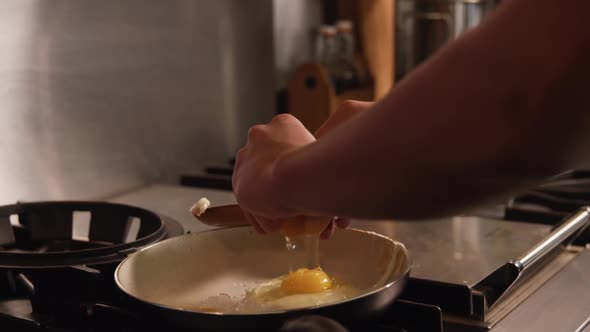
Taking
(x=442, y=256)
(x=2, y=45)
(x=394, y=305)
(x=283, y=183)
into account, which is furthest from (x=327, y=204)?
(x=2, y=45)

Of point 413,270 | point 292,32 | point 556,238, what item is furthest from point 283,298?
point 292,32

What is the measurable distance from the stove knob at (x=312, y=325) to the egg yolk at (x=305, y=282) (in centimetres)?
17

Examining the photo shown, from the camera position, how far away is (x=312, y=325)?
1.69 feet

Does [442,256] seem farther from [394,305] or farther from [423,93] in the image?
[423,93]

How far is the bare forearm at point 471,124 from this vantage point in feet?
1.33

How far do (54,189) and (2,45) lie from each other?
203 millimetres

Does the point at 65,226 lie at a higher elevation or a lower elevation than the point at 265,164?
lower

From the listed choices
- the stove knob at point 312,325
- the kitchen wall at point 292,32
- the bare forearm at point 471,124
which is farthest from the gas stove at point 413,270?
the kitchen wall at point 292,32

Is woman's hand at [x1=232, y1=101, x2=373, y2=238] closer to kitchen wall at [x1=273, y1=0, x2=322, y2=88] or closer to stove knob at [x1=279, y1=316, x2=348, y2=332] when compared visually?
stove knob at [x1=279, y1=316, x2=348, y2=332]

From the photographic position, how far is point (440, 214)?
0.46 metres

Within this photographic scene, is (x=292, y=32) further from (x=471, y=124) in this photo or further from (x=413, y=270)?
(x=471, y=124)

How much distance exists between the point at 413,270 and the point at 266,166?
0.92 feet

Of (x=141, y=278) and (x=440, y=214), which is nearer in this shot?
(x=440, y=214)

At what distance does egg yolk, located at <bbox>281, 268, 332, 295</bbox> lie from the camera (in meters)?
0.70
